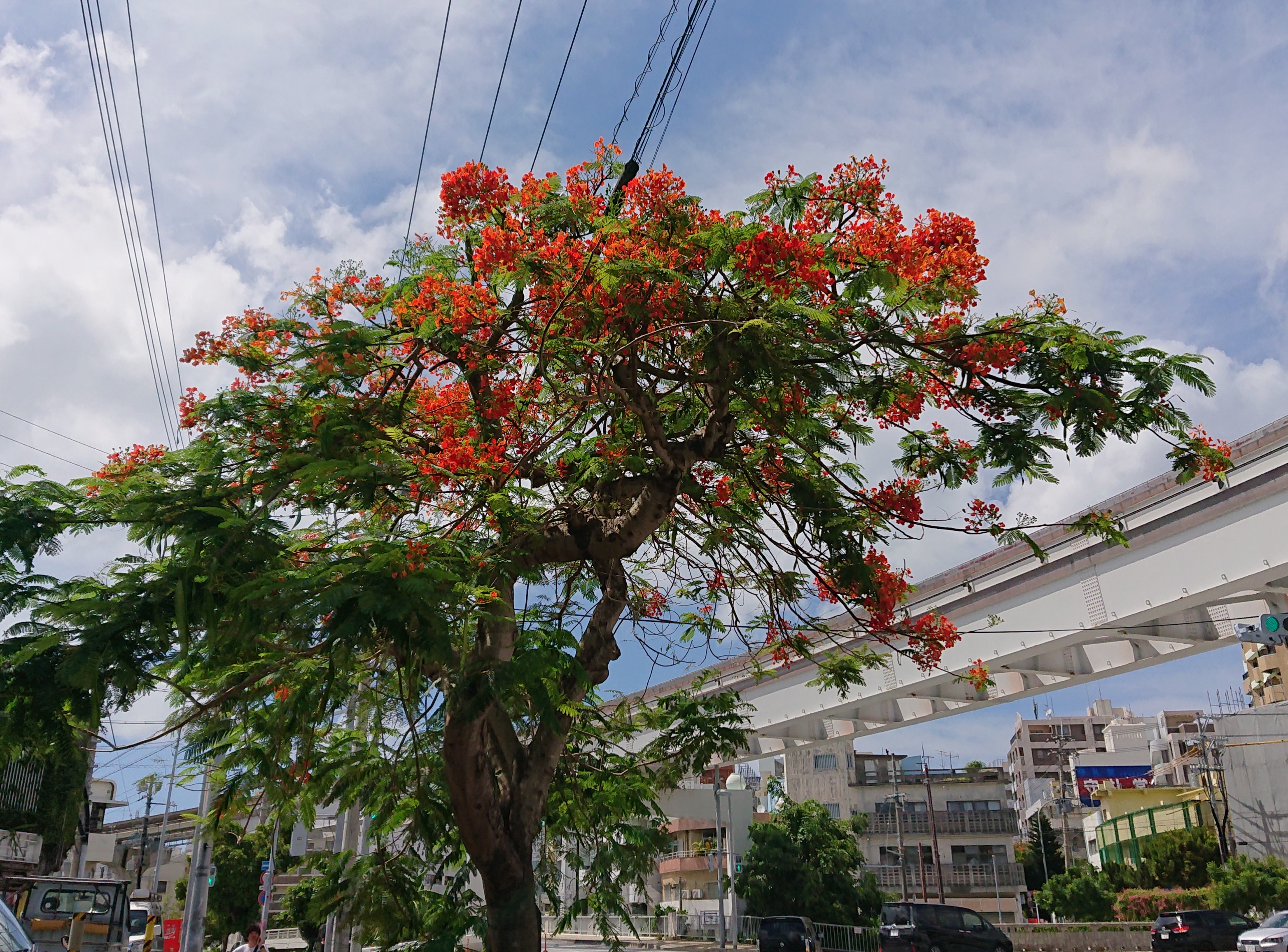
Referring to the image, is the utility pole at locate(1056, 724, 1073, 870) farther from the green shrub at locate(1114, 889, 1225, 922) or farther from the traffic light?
the traffic light

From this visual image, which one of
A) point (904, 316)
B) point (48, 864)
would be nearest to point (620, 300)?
point (904, 316)

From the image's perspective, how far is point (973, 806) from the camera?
46969 millimetres

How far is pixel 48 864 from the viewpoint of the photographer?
2417 cm

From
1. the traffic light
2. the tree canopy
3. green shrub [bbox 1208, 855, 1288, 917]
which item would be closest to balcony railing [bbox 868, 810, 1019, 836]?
the tree canopy

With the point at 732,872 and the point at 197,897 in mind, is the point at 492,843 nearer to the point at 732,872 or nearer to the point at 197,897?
the point at 197,897

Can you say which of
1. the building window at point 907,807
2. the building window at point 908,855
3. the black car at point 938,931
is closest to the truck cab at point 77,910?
the black car at point 938,931

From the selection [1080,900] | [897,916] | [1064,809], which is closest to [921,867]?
[1064,809]

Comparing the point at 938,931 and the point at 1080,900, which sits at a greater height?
the point at 938,931

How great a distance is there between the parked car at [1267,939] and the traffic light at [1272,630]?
21.7 feet

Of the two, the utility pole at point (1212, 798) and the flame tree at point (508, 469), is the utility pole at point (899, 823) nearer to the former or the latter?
the utility pole at point (1212, 798)

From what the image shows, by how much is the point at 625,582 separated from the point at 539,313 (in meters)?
2.68

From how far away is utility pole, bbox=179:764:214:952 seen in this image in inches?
482

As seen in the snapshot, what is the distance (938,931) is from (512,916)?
1530cm

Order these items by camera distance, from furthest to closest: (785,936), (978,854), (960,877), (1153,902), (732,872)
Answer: (978,854)
(960,877)
(1153,902)
(732,872)
(785,936)
